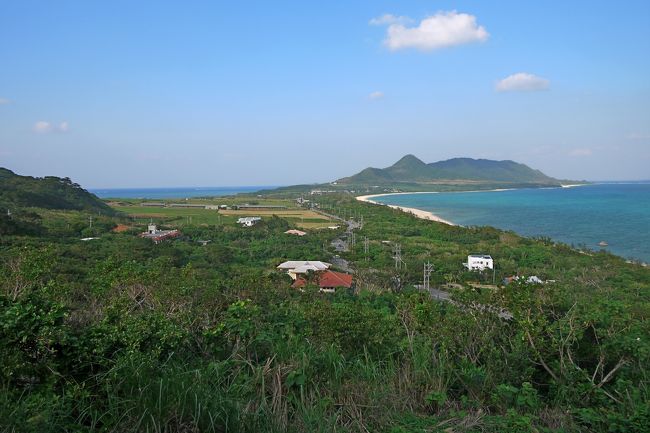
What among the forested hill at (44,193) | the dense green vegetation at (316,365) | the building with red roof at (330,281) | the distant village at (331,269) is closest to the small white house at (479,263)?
the distant village at (331,269)

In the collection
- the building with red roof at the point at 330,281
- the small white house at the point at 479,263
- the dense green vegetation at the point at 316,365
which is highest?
the dense green vegetation at the point at 316,365

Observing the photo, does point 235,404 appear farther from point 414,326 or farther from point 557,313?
point 557,313

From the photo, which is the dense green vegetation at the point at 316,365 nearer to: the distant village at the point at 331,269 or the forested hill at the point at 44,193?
the distant village at the point at 331,269

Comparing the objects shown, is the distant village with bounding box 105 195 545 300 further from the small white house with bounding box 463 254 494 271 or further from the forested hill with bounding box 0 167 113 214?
the forested hill with bounding box 0 167 113 214

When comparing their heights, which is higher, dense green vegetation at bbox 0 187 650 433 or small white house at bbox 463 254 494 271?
dense green vegetation at bbox 0 187 650 433

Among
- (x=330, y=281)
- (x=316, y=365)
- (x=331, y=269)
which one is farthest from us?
(x=331, y=269)

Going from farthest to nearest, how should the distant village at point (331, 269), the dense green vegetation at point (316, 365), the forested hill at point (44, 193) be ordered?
1. the forested hill at point (44, 193)
2. the distant village at point (331, 269)
3. the dense green vegetation at point (316, 365)

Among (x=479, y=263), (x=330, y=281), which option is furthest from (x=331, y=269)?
(x=479, y=263)

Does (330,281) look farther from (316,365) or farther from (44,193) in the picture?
(44,193)

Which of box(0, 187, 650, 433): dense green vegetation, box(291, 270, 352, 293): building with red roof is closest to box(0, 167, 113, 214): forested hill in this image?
box(291, 270, 352, 293): building with red roof
